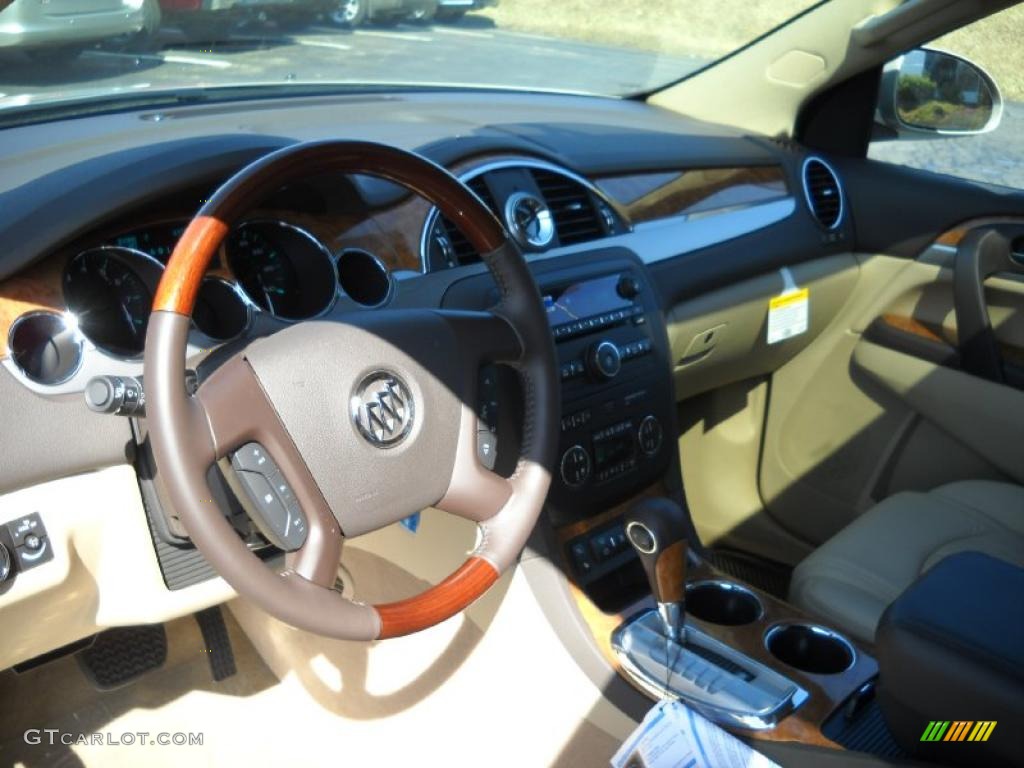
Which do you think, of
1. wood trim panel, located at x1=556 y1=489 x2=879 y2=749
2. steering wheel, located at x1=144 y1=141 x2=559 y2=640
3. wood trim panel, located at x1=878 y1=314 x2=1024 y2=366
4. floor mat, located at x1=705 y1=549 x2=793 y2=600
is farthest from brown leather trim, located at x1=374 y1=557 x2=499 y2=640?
wood trim panel, located at x1=878 y1=314 x2=1024 y2=366

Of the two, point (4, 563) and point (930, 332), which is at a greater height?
point (4, 563)

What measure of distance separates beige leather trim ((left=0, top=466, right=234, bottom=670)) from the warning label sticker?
5.04ft

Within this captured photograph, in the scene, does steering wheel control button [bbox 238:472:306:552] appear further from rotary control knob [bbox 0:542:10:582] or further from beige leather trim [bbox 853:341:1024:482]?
beige leather trim [bbox 853:341:1024:482]

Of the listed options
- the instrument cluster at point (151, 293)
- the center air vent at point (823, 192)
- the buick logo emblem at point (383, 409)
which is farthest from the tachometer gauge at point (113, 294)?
the center air vent at point (823, 192)

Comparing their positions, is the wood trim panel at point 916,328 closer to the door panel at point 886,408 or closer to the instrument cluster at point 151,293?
the door panel at point 886,408

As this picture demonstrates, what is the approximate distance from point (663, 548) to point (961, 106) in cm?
180

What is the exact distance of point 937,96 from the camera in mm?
2852

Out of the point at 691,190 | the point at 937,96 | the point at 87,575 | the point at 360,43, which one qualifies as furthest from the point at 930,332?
the point at 87,575

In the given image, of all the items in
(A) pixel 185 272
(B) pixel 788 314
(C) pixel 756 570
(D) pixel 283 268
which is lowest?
(C) pixel 756 570

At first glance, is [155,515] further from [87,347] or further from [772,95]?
[772,95]

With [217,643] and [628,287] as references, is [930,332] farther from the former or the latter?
[217,643]

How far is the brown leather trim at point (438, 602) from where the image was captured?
134cm

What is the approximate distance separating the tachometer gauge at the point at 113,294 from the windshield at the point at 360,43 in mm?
404

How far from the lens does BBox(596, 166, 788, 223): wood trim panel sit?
2375 mm
